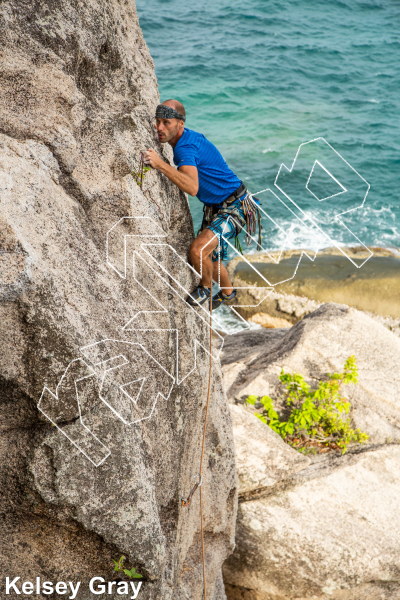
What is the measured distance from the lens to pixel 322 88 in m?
30.2

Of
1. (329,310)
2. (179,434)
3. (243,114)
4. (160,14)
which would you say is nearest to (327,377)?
(329,310)

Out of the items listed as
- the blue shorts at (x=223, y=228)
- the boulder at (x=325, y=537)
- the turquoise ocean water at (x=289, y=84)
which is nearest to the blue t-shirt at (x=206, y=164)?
the blue shorts at (x=223, y=228)

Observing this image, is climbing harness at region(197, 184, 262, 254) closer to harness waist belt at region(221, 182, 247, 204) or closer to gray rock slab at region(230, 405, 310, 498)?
harness waist belt at region(221, 182, 247, 204)

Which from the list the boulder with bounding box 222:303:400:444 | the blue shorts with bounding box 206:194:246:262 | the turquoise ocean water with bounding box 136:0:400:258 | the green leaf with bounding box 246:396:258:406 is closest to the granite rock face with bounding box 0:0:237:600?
the blue shorts with bounding box 206:194:246:262

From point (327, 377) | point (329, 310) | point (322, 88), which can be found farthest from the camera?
point (322, 88)

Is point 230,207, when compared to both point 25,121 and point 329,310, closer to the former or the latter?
point 25,121

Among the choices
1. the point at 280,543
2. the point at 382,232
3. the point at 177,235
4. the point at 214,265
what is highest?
the point at 177,235

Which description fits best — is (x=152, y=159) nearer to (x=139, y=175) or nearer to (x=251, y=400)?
(x=139, y=175)

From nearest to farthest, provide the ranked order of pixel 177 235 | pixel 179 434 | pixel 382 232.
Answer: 1. pixel 179 434
2. pixel 177 235
3. pixel 382 232

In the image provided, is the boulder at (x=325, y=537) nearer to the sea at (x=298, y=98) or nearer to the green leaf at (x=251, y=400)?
the green leaf at (x=251, y=400)

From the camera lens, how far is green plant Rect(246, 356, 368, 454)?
21.2 ft

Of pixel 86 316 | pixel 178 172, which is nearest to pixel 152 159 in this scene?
pixel 178 172

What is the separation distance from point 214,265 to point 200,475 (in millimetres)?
2070

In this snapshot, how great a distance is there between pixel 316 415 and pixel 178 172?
375cm
